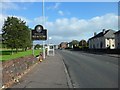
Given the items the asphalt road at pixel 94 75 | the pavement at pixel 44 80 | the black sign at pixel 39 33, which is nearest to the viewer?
the pavement at pixel 44 80

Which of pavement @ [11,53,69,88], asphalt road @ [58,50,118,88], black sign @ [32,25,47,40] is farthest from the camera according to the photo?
black sign @ [32,25,47,40]

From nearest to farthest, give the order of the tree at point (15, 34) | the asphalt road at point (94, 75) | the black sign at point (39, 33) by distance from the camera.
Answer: the asphalt road at point (94, 75), the black sign at point (39, 33), the tree at point (15, 34)

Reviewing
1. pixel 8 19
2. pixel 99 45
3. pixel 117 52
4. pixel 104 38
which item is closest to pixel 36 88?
pixel 117 52

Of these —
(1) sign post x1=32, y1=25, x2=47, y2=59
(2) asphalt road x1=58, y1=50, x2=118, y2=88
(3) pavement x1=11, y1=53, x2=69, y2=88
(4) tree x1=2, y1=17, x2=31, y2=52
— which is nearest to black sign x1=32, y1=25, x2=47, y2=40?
(1) sign post x1=32, y1=25, x2=47, y2=59

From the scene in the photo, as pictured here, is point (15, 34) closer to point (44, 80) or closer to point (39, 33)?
point (39, 33)

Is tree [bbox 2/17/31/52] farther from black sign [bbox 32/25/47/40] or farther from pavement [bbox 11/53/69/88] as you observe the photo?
pavement [bbox 11/53/69/88]

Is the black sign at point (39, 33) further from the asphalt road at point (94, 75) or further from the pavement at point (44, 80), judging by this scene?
the pavement at point (44, 80)

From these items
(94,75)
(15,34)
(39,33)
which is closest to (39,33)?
(39,33)

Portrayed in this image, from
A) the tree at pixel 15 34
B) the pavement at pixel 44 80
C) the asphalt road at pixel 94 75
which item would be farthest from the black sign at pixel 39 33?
the tree at pixel 15 34

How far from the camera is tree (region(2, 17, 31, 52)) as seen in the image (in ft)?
281

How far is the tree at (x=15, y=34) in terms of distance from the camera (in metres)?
85.6

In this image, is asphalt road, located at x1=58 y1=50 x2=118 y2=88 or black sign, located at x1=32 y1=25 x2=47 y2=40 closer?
asphalt road, located at x1=58 y1=50 x2=118 y2=88

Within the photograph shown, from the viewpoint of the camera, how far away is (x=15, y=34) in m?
86.1

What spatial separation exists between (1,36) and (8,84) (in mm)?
76009
